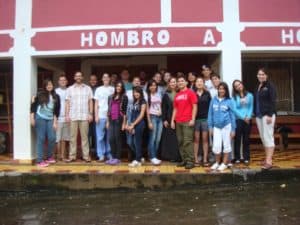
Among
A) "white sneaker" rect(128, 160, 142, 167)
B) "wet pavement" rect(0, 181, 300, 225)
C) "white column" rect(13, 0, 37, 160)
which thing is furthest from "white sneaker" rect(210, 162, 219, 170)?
"white column" rect(13, 0, 37, 160)

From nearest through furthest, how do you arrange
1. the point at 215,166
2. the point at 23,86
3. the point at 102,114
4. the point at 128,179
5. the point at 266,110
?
the point at 128,179, the point at 266,110, the point at 215,166, the point at 102,114, the point at 23,86

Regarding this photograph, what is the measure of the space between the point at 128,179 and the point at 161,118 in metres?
1.59

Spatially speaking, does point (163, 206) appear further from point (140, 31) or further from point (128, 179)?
point (140, 31)

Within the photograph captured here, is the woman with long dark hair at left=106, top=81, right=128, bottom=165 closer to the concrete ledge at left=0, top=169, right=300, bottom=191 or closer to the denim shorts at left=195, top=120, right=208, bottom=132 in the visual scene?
→ the concrete ledge at left=0, top=169, right=300, bottom=191

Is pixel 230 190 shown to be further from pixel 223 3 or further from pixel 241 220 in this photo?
pixel 223 3

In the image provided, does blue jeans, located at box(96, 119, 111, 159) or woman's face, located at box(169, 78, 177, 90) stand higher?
woman's face, located at box(169, 78, 177, 90)

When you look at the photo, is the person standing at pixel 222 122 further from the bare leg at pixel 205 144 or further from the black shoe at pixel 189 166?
the black shoe at pixel 189 166

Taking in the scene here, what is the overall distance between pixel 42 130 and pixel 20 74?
1344mm

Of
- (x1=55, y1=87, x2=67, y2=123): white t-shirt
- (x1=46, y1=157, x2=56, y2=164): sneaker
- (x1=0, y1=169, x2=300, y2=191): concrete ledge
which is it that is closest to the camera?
(x1=0, y1=169, x2=300, y2=191): concrete ledge

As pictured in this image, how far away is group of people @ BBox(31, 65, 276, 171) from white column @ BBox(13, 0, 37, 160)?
337 mm

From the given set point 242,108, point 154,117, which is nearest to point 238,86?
point 242,108

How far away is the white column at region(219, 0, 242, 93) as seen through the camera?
969 centimetres

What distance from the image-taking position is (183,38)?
962cm

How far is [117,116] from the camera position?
9.56 m
